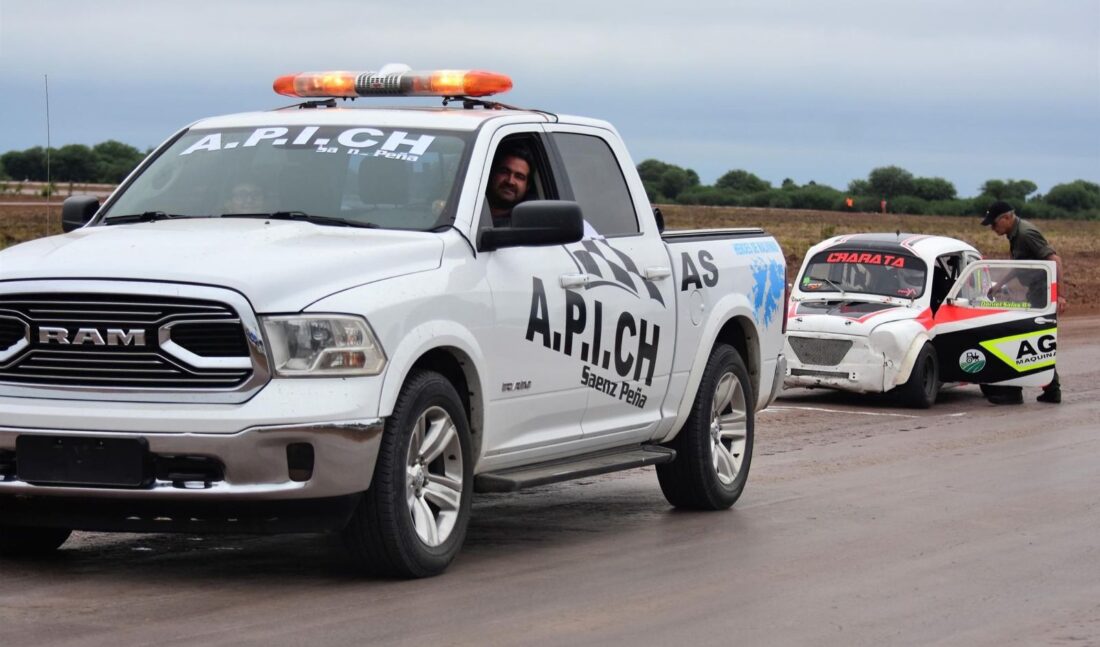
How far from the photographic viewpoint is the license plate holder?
6996mm

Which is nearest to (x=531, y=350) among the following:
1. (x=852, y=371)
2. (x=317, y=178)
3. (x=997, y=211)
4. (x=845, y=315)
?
(x=317, y=178)

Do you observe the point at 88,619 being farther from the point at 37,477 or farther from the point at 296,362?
the point at 296,362

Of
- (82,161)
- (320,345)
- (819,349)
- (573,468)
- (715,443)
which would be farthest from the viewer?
(82,161)

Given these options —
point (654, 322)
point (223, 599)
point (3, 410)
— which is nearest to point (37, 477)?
point (3, 410)

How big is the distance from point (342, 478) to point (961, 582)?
2751 mm

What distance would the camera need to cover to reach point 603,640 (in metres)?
6.64

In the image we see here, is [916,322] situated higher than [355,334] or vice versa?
[355,334]

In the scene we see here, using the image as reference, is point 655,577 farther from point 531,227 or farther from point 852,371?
point 852,371

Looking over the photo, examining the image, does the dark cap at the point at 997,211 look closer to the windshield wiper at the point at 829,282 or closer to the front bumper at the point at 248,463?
the windshield wiper at the point at 829,282

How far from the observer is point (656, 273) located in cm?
939

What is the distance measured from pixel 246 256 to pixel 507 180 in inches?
76.1

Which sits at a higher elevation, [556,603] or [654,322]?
[654,322]

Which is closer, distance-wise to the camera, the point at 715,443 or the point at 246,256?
the point at 246,256

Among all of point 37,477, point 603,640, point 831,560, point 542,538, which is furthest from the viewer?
point 542,538
